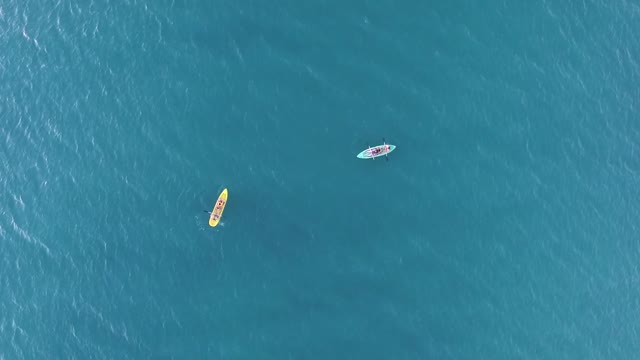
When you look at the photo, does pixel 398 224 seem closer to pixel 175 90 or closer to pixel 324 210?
pixel 324 210

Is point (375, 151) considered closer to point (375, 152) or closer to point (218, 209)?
point (375, 152)

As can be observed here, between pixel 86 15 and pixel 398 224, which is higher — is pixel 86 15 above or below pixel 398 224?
above

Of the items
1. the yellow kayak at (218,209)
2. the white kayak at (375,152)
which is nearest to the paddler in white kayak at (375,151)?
the white kayak at (375,152)

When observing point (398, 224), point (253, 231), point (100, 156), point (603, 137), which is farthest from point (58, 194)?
point (603, 137)

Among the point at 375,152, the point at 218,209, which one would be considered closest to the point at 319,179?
the point at 375,152

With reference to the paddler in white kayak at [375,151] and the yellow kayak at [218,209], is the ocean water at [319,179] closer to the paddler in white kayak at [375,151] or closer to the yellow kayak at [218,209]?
the yellow kayak at [218,209]

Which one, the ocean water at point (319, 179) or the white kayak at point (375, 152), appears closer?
the ocean water at point (319, 179)

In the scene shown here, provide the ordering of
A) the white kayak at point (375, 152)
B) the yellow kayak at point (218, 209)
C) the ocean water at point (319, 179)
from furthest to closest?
the white kayak at point (375, 152)
the yellow kayak at point (218, 209)
the ocean water at point (319, 179)
